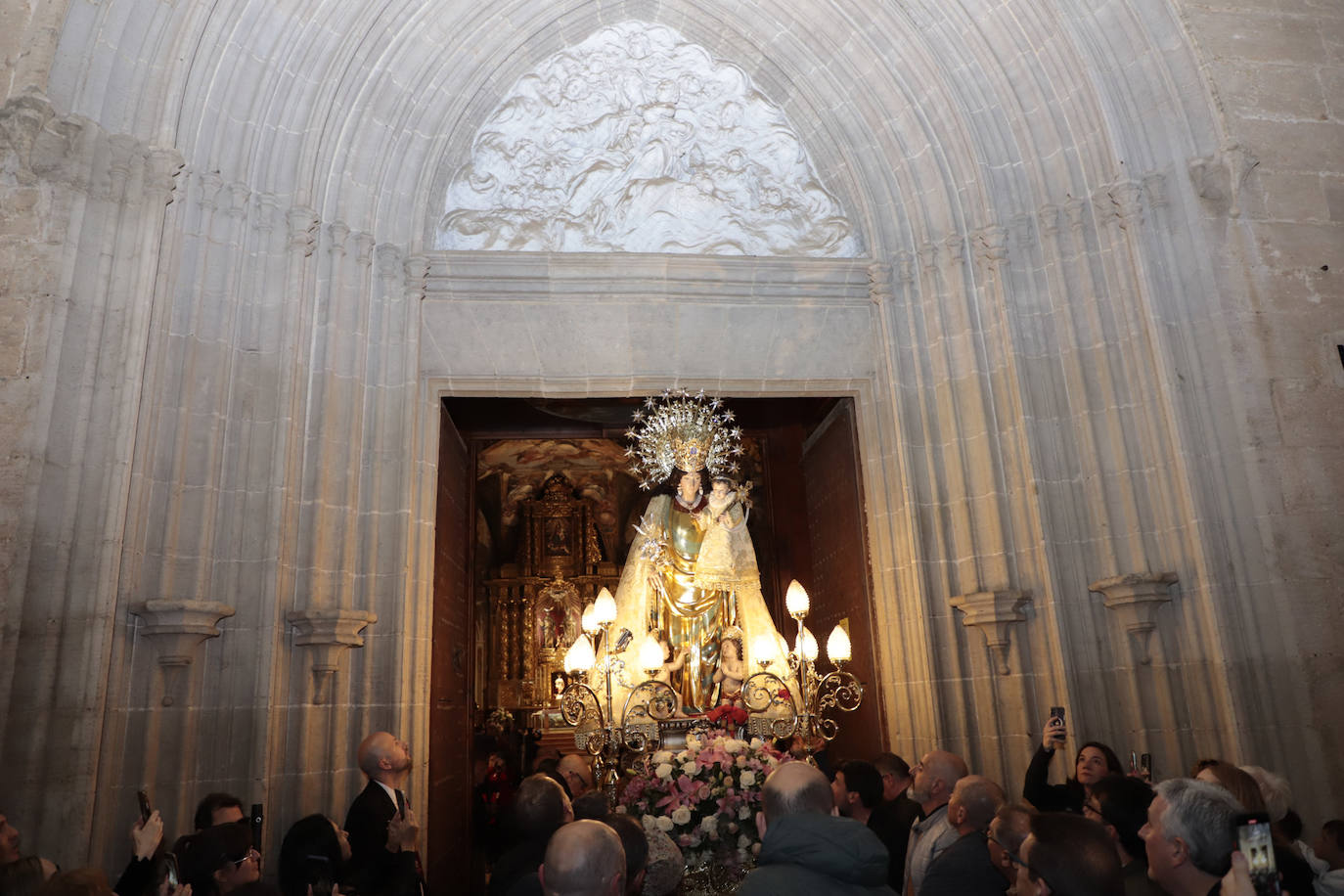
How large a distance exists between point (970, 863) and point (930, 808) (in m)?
0.89

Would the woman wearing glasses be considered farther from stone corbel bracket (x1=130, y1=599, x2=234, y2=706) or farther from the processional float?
the processional float

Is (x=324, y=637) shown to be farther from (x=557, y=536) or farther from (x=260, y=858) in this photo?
(x=557, y=536)

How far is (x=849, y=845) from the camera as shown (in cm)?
260

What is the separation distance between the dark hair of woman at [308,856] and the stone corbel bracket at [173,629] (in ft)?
7.22

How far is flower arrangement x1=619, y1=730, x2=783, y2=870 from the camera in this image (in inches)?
195

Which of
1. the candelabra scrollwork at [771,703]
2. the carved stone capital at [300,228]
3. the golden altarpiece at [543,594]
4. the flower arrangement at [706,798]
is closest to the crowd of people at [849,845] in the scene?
the flower arrangement at [706,798]

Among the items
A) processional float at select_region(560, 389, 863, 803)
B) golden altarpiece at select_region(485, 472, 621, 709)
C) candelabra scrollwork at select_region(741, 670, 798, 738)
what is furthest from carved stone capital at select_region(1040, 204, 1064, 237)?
golden altarpiece at select_region(485, 472, 621, 709)

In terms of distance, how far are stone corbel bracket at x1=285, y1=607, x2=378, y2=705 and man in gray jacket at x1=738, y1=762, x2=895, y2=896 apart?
3781 millimetres

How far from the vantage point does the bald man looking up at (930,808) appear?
12.2 feet

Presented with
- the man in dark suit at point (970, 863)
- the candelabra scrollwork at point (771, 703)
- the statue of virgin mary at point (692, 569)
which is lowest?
the man in dark suit at point (970, 863)

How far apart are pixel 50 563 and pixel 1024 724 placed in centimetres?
556

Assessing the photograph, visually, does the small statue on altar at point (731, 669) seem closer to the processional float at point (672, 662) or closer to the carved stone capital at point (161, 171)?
the processional float at point (672, 662)

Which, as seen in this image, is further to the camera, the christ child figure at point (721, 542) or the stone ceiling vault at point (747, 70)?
the christ child figure at point (721, 542)

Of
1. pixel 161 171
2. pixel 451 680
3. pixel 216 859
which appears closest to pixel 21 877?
pixel 216 859
